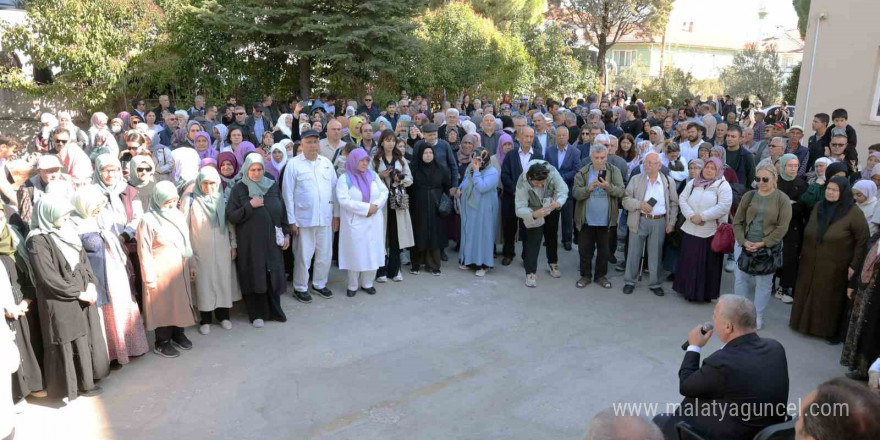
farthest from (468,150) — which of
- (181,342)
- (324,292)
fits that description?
(181,342)

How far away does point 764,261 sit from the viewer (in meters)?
6.30

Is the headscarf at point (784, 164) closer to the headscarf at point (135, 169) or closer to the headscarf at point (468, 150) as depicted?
the headscarf at point (468, 150)

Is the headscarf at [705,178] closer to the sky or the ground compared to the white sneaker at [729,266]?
closer to the sky

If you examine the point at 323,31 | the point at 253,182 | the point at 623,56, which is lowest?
the point at 253,182

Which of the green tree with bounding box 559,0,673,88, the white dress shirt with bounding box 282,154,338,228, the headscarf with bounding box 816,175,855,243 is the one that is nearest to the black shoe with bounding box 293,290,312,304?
the white dress shirt with bounding box 282,154,338,228

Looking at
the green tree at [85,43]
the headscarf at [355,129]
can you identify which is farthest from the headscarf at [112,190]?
the green tree at [85,43]

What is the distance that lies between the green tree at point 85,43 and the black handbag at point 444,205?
33.4ft

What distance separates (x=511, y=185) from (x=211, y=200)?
3965 mm

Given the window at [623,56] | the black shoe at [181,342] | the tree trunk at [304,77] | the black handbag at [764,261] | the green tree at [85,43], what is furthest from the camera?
the window at [623,56]

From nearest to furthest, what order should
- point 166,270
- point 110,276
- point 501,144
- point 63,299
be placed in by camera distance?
1. point 63,299
2. point 110,276
3. point 166,270
4. point 501,144

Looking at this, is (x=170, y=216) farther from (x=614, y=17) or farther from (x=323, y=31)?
(x=614, y=17)

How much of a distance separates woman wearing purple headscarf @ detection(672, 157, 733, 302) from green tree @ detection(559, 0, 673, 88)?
25.7m

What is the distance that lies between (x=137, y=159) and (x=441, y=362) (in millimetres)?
3527

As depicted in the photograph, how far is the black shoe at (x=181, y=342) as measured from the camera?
19.1 feet
